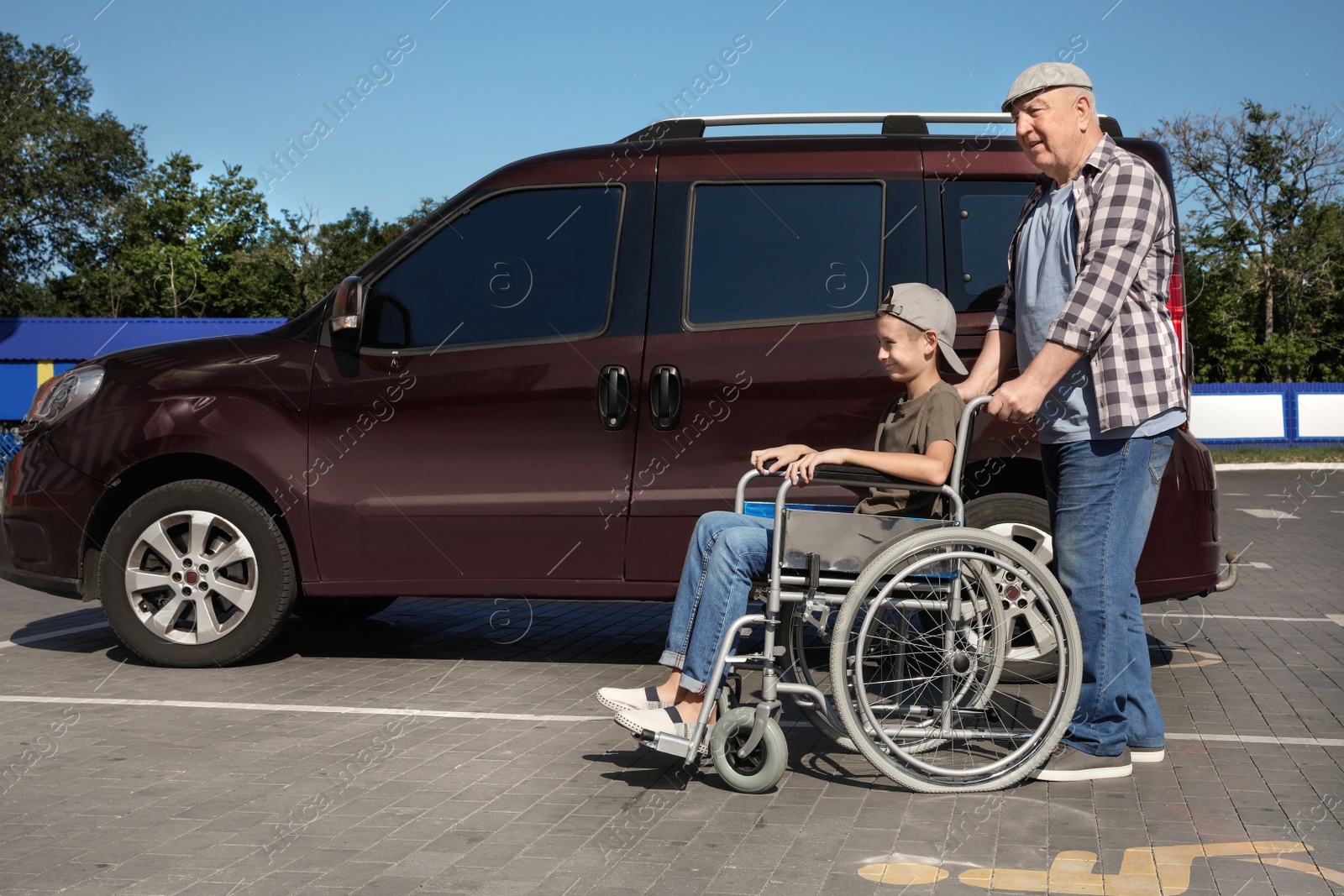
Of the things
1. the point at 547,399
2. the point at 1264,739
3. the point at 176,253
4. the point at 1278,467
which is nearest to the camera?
the point at 1264,739

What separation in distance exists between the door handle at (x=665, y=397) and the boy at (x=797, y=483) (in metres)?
1.41

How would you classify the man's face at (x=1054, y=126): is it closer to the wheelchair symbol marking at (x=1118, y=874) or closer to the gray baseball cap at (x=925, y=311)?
the gray baseball cap at (x=925, y=311)

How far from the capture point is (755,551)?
4.09 meters

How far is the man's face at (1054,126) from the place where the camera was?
13.6 feet

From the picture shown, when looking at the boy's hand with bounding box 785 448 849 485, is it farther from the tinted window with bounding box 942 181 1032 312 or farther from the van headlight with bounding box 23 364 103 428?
the van headlight with bounding box 23 364 103 428

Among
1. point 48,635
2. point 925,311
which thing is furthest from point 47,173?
point 925,311

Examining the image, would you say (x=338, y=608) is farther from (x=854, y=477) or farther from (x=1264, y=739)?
(x=1264, y=739)

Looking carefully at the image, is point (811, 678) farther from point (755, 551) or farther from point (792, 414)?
point (792, 414)

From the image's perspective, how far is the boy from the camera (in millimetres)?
4027

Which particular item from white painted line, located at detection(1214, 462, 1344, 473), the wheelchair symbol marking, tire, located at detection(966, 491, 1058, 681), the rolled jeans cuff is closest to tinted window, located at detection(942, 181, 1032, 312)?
tire, located at detection(966, 491, 1058, 681)

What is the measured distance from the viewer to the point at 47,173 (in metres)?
47.5

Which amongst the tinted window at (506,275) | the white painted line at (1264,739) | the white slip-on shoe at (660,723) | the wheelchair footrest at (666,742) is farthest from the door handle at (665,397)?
the white painted line at (1264,739)

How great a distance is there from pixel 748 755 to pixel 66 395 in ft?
12.6

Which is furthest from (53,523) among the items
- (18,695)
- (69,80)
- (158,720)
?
(69,80)
